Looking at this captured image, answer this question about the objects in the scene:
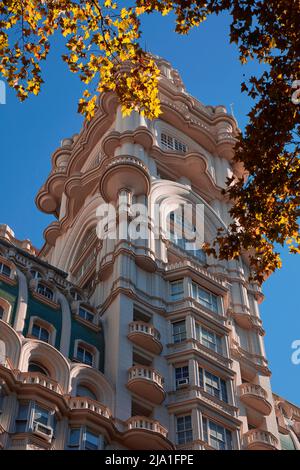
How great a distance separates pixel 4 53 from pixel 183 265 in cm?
2762

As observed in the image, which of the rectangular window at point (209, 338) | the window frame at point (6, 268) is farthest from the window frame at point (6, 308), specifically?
the rectangular window at point (209, 338)

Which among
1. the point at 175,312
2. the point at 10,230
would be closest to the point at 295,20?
the point at 175,312

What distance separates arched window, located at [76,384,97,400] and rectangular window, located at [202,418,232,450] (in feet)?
20.9

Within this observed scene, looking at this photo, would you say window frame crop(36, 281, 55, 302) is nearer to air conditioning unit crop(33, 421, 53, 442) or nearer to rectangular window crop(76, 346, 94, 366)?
rectangular window crop(76, 346, 94, 366)

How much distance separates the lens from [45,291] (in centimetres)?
4644

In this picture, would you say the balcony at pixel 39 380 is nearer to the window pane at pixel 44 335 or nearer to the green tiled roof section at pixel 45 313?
the window pane at pixel 44 335

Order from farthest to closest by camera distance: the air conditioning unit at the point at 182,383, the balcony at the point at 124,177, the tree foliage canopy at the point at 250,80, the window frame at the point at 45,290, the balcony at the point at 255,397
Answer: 1. the balcony at the point at 124,177
2. the balcony at the point at 255,397
3. the window frame at the point at 45,290
4. the air conditioning unit at the point at 182,383
5. the tree foliage canopy at the point at 250,80

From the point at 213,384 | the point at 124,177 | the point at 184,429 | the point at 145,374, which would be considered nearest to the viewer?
the point at 184,429

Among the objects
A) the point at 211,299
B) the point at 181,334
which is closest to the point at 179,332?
the point at 181,334

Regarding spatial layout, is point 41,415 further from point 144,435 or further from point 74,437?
point 144,435

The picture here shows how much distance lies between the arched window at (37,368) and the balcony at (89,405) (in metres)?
2.75

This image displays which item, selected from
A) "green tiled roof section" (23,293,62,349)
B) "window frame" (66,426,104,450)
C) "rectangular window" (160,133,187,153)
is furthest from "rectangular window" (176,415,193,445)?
"rectangular window" (160,133,187,153)

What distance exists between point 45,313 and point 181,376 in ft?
28.6

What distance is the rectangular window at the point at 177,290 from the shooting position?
167ft
